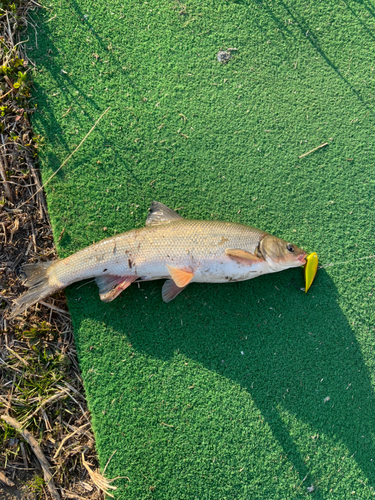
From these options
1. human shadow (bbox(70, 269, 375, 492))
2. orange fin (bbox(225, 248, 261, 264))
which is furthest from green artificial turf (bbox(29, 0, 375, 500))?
orange fin (bbox(225, 248, 261, 264))

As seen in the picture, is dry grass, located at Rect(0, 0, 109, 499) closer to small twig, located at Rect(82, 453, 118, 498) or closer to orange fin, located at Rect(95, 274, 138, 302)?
small twig, located at Rect(82, 453, 118, 498)

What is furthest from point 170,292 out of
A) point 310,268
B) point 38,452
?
point 38,452

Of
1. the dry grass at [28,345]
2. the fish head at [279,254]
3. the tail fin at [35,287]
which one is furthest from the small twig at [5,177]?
the fish head at [279,254]

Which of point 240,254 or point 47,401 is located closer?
point 240,254

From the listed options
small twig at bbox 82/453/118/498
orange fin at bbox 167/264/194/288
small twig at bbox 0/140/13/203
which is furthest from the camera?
small twig at bbox 0/140/13/203

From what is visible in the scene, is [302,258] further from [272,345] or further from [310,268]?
[272,345]

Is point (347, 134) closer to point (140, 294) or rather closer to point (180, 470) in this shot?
point (140, 294)

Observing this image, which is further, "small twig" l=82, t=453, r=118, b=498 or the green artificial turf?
the green artificial turf

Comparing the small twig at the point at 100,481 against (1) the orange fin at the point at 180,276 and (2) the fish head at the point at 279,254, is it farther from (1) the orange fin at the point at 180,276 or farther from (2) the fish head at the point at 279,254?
(2) the fish head at the point at 279,254
